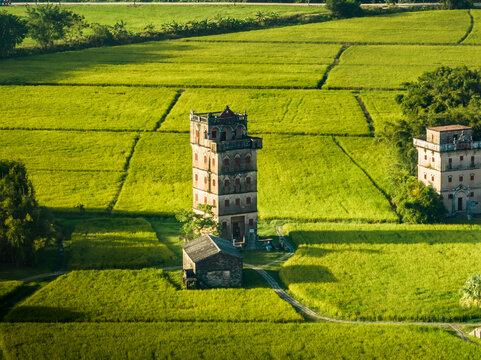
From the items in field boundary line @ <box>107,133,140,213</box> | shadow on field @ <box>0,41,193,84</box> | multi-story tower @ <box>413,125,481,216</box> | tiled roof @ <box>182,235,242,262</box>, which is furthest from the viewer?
shadow on field @ <box>0,41,193,84</box>

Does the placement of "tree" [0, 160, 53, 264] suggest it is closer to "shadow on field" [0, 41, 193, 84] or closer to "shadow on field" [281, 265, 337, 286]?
"shadow on field" [281, 265, 337, 286]

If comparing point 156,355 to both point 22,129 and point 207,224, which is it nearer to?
point 207,224

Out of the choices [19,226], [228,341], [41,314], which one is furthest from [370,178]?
[41,314]

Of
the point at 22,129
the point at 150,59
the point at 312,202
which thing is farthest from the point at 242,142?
the point at 150,59

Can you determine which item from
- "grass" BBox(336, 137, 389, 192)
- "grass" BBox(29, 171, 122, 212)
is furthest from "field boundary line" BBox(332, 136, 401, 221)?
"grass" BBox(29, 171, 122, 212)

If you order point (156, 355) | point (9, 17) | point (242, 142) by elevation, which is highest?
point (9, 17)

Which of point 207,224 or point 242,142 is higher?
point 242,142
